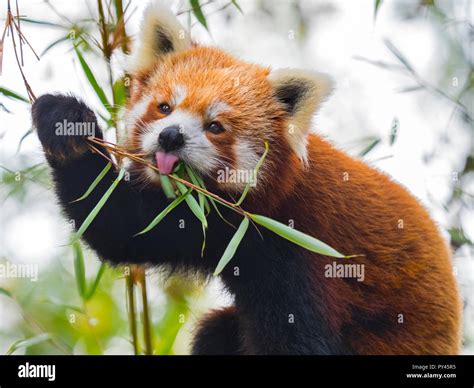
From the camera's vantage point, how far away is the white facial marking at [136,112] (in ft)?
12.4

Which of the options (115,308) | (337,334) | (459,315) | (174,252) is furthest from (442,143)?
(115,308)

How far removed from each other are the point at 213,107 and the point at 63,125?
2.22 feet

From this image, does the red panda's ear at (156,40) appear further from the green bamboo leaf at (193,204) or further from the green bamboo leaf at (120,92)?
the green bamboo leaf at (193,204)

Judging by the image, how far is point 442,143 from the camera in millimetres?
4508

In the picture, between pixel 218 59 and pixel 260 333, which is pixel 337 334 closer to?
pixel 260 333

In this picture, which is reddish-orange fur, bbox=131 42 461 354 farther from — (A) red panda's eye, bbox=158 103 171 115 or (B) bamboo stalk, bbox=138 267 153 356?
(B) bamboo stalk, bbox=138 267 153 356

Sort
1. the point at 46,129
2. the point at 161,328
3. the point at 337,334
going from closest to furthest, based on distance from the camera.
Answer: the point at 46,129
the point at 337,334
the point at 161,328

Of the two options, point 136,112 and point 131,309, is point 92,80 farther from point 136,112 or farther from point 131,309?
point 131,309

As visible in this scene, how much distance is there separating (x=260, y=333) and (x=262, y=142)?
91 centimetres

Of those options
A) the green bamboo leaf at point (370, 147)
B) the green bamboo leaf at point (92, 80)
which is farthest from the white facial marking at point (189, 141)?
the green bamboo leaf at point (370, 147)

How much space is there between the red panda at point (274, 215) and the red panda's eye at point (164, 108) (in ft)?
0.05

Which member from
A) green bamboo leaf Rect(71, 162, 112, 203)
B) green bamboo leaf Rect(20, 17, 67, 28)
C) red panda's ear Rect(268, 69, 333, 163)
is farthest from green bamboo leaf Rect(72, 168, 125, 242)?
green bamboo leaf Rect(20, 17, 67, 28)

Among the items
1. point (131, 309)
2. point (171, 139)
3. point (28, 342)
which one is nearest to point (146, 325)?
point (131, 309)

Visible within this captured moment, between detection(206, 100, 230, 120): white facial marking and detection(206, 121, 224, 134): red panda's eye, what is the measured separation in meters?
0.03
